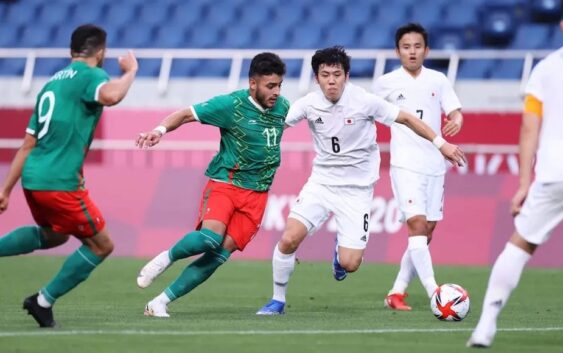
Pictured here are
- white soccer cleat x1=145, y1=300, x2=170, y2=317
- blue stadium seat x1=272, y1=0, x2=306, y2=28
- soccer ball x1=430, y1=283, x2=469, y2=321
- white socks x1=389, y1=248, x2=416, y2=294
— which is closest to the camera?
white soccer cleat x1=145, y1=300, x2=170, y2=317

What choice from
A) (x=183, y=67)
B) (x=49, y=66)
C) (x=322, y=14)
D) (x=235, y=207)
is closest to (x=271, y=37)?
(x=322, y=14)

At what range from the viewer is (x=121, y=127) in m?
20.1

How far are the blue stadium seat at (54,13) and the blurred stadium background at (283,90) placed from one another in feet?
0.10

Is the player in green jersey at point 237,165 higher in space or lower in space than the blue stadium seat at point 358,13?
lower

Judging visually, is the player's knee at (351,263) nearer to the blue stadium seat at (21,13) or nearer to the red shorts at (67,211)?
Answer: the red shorts at (67,211)

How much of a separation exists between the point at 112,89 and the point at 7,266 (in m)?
8.36

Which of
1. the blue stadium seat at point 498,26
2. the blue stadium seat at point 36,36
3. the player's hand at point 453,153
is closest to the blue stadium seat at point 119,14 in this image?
the blue stadium seat at point 36,36

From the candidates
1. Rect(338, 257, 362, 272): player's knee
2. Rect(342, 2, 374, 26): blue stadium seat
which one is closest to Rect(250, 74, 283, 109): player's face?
Rect(338, 257, 362, 272): player's knee

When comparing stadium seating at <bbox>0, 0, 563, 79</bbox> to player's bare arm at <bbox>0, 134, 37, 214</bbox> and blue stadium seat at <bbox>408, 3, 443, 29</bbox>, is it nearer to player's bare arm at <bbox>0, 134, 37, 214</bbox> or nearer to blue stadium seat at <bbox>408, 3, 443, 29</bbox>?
blue stadium seat at <bbox>408, 3, 443, 29</bbox>

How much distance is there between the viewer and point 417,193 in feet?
41.5

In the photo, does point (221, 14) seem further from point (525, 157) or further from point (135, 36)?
point (525, 157)

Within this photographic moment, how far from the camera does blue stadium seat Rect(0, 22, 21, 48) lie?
2538 centimetres

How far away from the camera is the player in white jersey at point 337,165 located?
454 inches

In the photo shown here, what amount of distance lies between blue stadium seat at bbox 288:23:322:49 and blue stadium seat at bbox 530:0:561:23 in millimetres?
3748
